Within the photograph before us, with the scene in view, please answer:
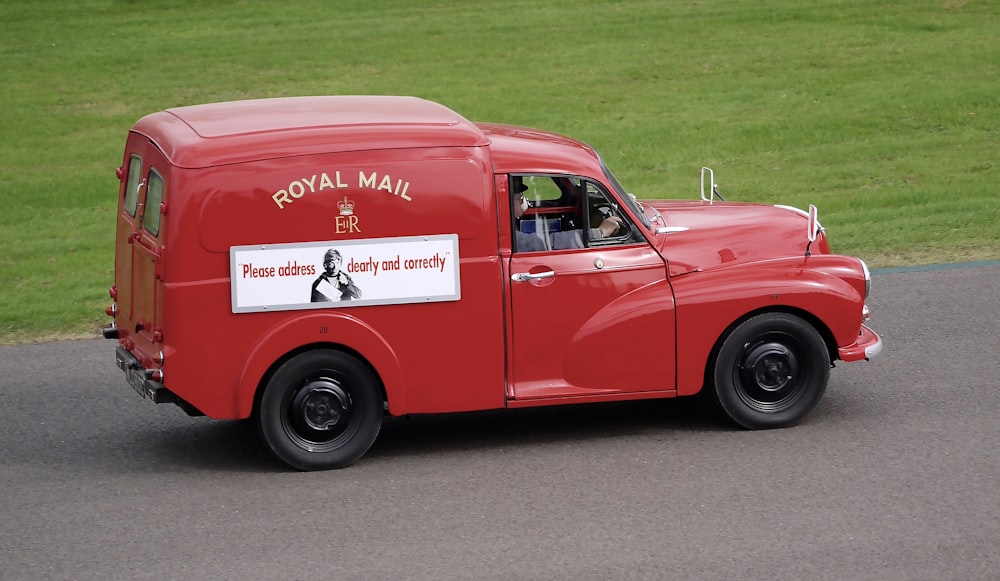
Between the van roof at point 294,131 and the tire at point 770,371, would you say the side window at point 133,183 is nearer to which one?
the van roof at point 294,131

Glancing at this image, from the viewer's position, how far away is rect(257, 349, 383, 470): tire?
7281 millimetres

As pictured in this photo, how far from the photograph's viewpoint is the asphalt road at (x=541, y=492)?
606 centimetres

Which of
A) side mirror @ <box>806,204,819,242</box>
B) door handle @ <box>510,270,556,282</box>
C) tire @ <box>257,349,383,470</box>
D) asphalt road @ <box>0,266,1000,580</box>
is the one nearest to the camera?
asphalt road @ <box>0,266,1000,580</box>

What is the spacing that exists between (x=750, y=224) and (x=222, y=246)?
3.21 m

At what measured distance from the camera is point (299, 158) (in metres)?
7.14

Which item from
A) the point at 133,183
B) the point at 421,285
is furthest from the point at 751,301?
the point at 133,183

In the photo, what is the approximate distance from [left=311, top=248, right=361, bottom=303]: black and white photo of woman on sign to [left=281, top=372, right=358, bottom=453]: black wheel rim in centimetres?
46

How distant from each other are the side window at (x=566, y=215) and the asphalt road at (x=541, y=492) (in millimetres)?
1186

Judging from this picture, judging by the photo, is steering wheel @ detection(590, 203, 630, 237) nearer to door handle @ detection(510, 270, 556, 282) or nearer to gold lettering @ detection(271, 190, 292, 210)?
door handle @ detection(510, 270, 556, 282)

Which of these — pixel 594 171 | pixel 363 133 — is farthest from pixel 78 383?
pixel 594 171

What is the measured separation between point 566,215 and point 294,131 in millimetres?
1671

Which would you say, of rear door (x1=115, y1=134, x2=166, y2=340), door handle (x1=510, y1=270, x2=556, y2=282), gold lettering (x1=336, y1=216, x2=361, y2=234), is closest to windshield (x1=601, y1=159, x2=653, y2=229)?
door handle (x1=510, y1=270, x2=556, y2=282)

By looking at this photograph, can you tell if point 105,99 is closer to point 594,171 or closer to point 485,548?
point 594,171

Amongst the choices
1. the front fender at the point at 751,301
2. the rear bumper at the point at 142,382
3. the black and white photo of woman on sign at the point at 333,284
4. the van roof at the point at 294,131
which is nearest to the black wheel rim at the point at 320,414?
the black and white photo of woman on sign at the point at 333,284
